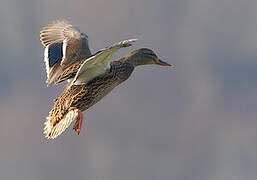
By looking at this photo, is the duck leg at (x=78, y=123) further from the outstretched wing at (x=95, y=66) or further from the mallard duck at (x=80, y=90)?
the outstretched wing at (x=95, y=66)

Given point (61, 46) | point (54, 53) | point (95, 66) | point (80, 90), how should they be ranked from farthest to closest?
point (61, 46), point (54, 53), point (80, 90), point (95, 66)

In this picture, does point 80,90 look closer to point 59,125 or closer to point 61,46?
point 59,125

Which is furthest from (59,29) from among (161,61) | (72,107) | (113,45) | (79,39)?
(113,45)

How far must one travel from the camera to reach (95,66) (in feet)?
33.2

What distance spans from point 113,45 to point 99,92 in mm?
1571

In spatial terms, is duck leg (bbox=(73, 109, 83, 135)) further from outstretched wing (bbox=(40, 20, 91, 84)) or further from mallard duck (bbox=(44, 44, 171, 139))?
outstretched wing (bbox=(40, 20, 91, 84))

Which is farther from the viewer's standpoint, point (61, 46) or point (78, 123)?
point (61, 46)

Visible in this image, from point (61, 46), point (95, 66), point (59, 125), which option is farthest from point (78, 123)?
point (61, 46)

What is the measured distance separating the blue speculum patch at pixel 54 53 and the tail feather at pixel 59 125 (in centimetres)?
112

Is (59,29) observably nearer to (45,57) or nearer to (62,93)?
(45,57)

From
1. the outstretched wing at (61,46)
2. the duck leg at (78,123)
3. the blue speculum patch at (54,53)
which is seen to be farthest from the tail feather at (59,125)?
the blue speculum patch at (54,53)

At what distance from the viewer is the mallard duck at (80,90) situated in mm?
10211

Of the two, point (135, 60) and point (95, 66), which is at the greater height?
point (95, 66)

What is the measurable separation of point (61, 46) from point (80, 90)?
1.90m
